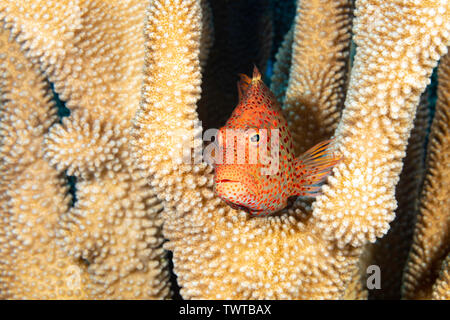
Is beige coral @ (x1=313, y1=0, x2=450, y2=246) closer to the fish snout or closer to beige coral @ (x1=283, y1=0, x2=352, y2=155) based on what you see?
the fish snout

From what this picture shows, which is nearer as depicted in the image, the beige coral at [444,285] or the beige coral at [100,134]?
the beige coral at [444,285]

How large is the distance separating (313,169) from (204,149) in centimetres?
62

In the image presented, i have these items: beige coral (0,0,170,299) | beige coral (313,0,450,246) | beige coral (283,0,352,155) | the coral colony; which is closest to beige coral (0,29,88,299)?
the coral colony

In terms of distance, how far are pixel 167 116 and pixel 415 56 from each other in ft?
3.75

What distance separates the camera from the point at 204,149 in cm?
218

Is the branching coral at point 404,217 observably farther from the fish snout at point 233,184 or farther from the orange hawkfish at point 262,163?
the fish snout at point 233,184

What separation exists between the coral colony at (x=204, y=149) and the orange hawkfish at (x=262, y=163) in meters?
0.05

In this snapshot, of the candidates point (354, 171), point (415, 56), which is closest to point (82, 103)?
point (354, 171)

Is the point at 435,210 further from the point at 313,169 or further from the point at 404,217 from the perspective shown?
the point at 313,169

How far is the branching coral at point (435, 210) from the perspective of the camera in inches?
93.0

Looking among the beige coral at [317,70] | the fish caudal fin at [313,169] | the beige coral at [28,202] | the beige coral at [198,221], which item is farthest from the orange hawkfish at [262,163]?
the beige coral at [28,202]

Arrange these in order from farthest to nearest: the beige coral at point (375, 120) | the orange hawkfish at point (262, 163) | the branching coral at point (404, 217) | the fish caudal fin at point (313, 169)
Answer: the branching coral at point (404, 217)
the fish caudal fin at point (313, 169)
the orange hawkfish at point (262, 163)
the beige coral at point (375, 120)

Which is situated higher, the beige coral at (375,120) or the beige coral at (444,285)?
the beige coral at (375,120)
